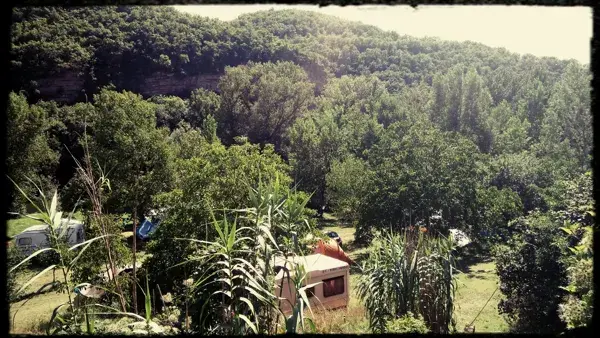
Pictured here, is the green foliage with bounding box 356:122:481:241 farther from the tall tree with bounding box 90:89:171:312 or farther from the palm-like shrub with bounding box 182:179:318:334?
the palm-like shrub with bounding box 182:179:318:334

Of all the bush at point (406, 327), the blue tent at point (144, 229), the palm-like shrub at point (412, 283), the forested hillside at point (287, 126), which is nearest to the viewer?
the bush at point (406, 327)

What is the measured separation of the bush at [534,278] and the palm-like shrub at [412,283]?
512cm

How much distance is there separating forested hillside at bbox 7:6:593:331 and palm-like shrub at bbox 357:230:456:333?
4.09 ft

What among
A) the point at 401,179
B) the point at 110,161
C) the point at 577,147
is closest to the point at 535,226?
the point at 401,179

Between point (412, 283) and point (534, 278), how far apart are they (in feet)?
20.0

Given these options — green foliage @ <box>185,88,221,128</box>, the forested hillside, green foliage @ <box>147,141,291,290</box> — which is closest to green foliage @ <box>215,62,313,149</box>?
the forested hillside

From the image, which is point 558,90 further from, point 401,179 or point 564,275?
point 564,275

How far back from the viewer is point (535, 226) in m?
10.2

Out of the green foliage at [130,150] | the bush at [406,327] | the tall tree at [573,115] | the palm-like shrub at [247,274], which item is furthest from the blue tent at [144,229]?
the tall tree at [573,115]

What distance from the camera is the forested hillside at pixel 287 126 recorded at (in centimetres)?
1252

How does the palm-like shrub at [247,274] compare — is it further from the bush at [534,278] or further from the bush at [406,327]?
the bush at [534,278]

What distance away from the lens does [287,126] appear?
3095 cm

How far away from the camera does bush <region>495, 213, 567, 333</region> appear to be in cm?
950

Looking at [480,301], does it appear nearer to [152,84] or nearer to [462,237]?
[462,237]
